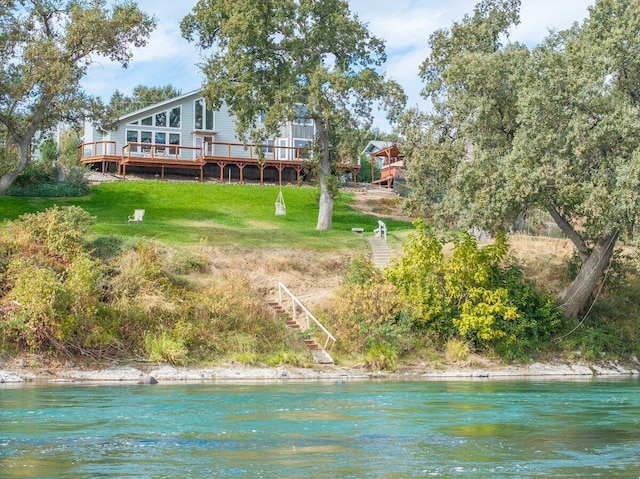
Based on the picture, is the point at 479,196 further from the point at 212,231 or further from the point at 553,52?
the point at 212,231

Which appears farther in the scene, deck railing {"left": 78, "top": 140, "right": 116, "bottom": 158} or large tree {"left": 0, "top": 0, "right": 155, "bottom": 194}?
deck railing {"left": 78, "top": 140, "right": 116, "bottom": 158}

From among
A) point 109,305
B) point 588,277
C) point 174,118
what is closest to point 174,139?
point 174,118

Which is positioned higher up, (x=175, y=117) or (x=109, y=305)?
(x=175, y=117)

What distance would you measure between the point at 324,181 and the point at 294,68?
638 cm

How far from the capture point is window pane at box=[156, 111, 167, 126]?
70.9m

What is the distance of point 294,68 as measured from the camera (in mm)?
51469

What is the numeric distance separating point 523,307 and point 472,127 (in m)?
7.57

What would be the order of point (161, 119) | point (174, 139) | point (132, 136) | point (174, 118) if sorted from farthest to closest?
1. point (174, 118)
2. point (174, 139)
3. point (161, 119)
4. point (132, 136)

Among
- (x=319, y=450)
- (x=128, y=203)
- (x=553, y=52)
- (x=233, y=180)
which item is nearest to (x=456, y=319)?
(x=553, y=52)

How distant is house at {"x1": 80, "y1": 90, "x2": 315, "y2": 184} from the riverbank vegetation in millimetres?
23046

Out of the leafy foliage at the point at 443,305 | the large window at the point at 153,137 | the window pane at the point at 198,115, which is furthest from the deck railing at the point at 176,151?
the leafy foliage at the point at 443,305

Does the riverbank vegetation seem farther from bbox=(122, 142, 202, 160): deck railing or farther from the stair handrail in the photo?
bbox=(122, 142, 202, 160): deck railing

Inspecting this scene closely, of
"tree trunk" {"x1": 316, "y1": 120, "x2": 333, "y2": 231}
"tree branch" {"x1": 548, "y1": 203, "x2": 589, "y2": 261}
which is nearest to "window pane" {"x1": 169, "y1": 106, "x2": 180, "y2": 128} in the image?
"tree trunk" {"x1": 316, "y1": 120, "x2": 333, "y2": 231}

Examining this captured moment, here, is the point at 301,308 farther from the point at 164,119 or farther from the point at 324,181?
the point at 164,119
